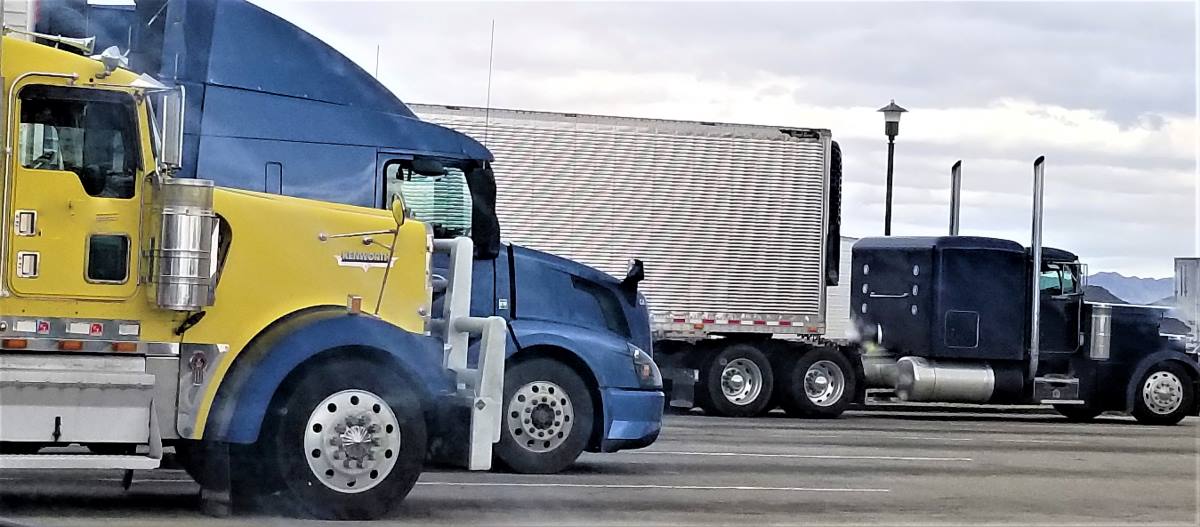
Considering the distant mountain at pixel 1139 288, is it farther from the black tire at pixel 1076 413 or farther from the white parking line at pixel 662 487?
the white parking line at pixel 662 487

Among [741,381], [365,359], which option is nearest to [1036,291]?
[741,381]

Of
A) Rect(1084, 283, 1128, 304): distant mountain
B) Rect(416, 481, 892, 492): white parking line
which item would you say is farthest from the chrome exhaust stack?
Rect(416, 481, 892, 492): white parking line

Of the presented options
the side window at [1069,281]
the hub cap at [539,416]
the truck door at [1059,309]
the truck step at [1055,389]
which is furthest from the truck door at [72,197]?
the side window at [1069,281]

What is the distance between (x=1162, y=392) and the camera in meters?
22.3

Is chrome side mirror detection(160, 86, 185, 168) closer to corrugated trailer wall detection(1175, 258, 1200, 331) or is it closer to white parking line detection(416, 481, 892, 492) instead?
white parking line detection(416, 481, 892, 492)

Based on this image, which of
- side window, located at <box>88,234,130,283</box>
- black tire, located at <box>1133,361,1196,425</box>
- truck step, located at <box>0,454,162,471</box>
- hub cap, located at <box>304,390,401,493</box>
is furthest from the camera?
black tire, located at <box>1133,361,1196,425</box>

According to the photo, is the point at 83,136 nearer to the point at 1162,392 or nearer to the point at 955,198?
the point at 955,198

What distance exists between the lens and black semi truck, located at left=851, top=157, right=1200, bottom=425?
2219cm

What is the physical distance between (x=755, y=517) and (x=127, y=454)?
390cm

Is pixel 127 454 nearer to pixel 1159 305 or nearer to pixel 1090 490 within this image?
pixel 1090 490

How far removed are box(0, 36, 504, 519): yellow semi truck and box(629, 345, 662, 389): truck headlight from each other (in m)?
3.06

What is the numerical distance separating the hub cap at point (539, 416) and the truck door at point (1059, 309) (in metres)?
11.7

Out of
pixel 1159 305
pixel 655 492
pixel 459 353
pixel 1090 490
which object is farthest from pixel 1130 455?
pixel 459 353

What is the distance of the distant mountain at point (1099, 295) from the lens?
71.6 ft
